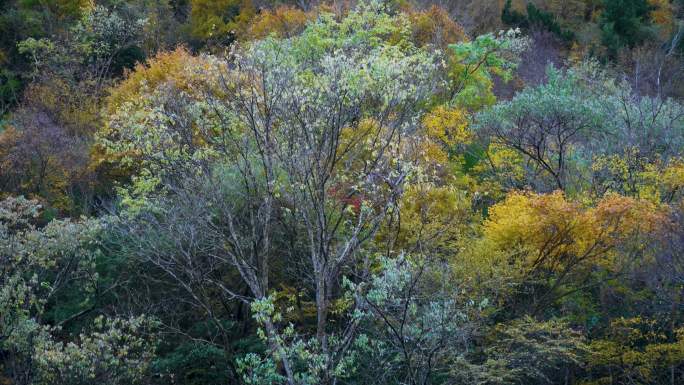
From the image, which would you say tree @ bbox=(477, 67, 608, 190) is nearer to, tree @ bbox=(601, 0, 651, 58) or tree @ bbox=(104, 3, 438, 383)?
tree @ bbox=(104, 3, 438, 383)

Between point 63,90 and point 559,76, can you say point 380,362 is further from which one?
point 559,76

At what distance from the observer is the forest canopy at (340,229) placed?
13492mm

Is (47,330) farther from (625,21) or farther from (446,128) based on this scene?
(625,21)

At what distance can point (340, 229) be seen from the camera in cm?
1719

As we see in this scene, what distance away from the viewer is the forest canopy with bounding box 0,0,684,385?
1349 centimetres

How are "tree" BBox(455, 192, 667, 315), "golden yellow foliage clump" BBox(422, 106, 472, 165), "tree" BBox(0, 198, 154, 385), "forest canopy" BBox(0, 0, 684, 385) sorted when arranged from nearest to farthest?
1. "forest canopy" BBox(0, 0, 684, 385)
2. "tree" BBox(0, 198, 154, 385)
3. "tree" BBox(455, 192, 667, 315)
4. "golden yellow foliage clump" BBox(422, 106, 472, 165)

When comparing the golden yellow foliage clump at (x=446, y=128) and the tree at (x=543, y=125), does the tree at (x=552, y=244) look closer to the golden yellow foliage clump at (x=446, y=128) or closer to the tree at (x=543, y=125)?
the tree at (x=543, y=125)

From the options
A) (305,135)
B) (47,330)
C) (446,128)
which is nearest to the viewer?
(305,135)

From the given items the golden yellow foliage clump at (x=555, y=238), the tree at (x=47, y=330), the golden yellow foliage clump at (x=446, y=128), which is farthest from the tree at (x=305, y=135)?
the golden yellow foliage clump at (x=446, y=128)

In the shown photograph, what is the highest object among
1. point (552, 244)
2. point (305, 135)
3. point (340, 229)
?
point (305, 135)

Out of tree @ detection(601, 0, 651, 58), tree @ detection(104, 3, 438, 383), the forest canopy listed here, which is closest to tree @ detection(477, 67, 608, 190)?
the forest canopy

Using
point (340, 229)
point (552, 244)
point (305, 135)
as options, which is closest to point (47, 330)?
point (340, 229)

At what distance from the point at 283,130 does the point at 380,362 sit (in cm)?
444

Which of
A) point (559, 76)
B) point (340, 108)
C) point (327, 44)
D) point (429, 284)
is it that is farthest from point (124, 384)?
point (559, 76)
